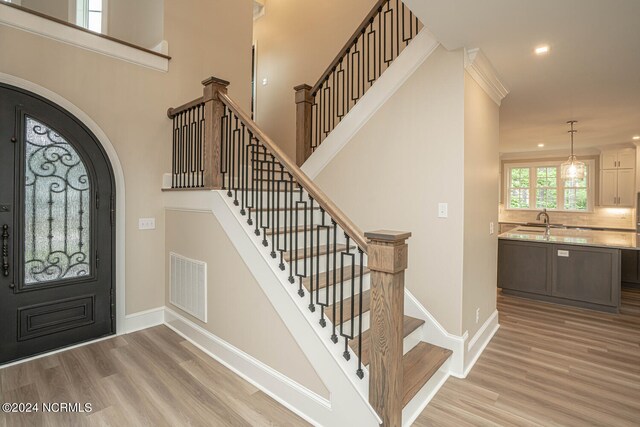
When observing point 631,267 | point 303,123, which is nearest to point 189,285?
point 303,123

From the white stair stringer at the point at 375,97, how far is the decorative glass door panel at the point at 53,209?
2318 mm

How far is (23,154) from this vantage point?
2838 mm

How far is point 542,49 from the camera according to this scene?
272cm

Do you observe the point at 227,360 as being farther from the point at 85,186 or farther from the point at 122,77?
the point at 122,77

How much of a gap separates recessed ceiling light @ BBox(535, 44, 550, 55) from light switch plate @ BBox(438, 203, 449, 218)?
4.85 feet

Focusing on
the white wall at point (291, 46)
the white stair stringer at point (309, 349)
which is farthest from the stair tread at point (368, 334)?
the white wall at point (291, 46)

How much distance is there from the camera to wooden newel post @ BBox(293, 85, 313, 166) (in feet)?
13.4

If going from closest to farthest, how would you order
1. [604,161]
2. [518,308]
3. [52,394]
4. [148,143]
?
1. [52,394]
2. [148,143]
3. [518,308]
4. [604,161]

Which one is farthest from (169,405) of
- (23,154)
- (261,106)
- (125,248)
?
(261,106)

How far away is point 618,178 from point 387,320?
8.18 m

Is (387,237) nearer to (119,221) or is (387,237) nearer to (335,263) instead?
(335,263)

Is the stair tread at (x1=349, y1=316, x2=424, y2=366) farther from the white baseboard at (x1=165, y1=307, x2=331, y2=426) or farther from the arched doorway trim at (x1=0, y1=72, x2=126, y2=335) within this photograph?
the arched doorway trim at (x1=0, y1=72, x2=126, y2=335)

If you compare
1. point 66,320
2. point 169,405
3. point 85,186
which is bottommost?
point 169,405

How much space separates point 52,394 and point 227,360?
4.09 feet
